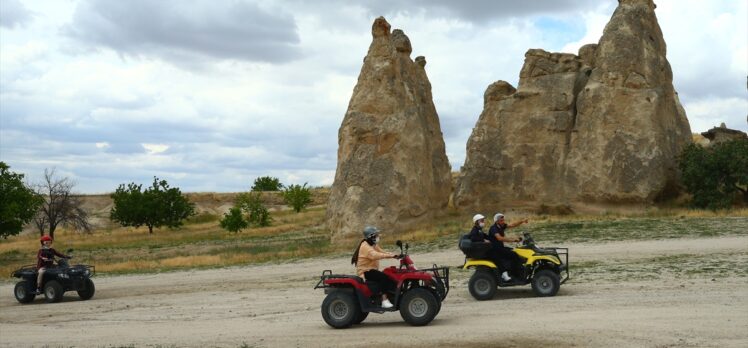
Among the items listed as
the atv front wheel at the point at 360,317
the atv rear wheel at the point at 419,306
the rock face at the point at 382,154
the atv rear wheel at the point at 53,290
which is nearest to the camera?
the atv rear wheel at the point at 419,306

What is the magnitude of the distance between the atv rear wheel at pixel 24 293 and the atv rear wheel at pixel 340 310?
39.7ft

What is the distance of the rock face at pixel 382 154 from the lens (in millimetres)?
36031

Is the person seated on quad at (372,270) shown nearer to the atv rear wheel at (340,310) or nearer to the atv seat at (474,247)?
the atv rear wheel at (340,310)

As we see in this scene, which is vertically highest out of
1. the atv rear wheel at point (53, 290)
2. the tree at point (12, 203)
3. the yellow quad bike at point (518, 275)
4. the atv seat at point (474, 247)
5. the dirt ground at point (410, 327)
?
the tree at point (12, 203)

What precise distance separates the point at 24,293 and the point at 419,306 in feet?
45.4

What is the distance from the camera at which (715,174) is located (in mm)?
36188

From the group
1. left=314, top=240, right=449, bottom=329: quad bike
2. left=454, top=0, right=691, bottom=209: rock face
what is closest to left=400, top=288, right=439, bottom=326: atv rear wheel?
left=314, top=240, right=449, bottom=329: quad bike

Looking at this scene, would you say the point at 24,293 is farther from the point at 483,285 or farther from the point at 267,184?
the point at 267,184

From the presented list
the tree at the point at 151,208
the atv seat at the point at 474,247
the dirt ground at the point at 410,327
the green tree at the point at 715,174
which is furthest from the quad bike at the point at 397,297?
the tree at the point at 151,208

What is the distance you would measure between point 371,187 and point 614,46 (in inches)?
575

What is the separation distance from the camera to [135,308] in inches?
786

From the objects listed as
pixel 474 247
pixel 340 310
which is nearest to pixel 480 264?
pixel 474 247

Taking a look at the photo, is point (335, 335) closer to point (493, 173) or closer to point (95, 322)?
point (95, 322)

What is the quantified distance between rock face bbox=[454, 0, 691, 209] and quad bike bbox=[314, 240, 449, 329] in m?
25.9
